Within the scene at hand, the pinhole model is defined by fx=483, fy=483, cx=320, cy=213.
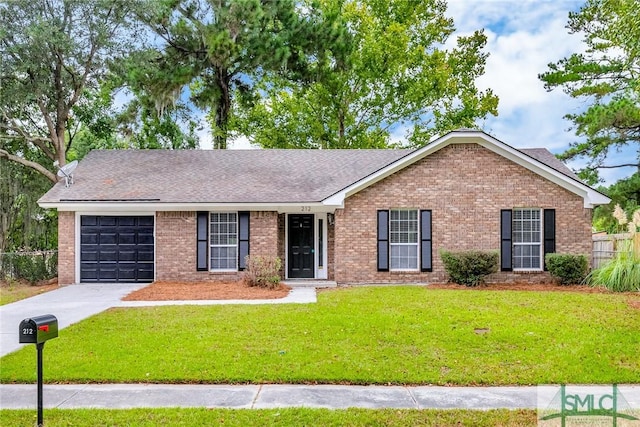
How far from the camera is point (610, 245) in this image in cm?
1412

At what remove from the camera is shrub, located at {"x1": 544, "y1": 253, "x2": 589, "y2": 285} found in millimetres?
13500

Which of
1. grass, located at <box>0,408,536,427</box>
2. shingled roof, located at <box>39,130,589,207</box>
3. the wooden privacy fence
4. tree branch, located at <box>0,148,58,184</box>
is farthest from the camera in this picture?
tree branch, located at <box>0,148,58,184</box>

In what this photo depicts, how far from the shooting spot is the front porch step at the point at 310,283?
14070mm

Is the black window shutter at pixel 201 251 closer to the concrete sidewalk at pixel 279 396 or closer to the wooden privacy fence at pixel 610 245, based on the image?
the concrete sidewalk at pixel 279 396

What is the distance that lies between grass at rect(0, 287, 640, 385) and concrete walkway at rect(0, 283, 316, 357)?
742 mm

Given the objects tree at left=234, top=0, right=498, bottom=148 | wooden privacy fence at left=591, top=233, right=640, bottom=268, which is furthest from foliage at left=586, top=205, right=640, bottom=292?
tree at left=234, top=0, right=498, bottom=148

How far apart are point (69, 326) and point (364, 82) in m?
22.0

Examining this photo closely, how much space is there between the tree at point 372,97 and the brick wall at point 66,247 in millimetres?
14034

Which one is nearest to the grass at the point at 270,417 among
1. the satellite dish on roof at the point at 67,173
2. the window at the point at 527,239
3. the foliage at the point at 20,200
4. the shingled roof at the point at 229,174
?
the shingled roof at the point at 229,174

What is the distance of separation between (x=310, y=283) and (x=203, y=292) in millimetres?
3354

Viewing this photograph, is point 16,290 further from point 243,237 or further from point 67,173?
point 243,237

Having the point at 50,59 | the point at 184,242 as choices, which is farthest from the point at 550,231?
the point at 50,59

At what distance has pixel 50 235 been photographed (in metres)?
25.7

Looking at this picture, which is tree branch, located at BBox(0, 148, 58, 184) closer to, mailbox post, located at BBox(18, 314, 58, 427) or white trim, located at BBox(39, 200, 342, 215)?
white trim, located at BBox(39, 200, 342, 215)
